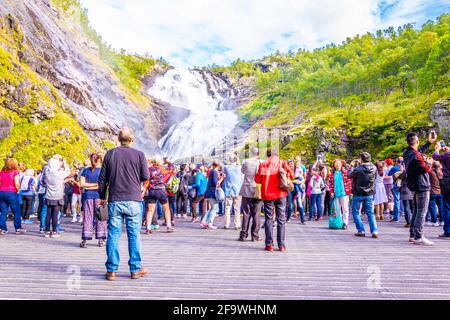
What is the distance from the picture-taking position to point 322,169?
46.2ft

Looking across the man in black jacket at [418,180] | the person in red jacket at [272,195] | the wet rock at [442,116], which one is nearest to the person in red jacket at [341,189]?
the man in black jacket at [418,180]

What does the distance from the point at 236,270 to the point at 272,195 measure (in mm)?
2246

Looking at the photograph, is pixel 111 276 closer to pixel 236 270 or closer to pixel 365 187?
pixel 236 270

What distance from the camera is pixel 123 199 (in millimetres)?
5391

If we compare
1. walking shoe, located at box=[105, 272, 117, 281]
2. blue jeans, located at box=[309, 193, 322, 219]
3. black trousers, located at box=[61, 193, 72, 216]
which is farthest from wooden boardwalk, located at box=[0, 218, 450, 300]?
black trousers, located at box=[61, 193, 72, 216]

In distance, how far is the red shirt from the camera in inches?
385

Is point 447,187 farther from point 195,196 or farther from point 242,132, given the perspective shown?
point 242,132

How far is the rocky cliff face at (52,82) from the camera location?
22.5m

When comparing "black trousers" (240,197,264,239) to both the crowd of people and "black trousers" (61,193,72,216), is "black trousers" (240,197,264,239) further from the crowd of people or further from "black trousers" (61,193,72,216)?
"black trousers" (61,193,72,216)

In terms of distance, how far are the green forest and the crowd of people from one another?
24.4 m

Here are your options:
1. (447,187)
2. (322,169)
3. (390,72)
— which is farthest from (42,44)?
(390,72)

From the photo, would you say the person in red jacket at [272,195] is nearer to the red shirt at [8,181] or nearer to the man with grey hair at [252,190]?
the man with grey hair at [252,190]

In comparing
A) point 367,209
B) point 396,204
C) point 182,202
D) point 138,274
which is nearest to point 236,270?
point 138,274

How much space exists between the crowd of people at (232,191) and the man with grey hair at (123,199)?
0.01 m
